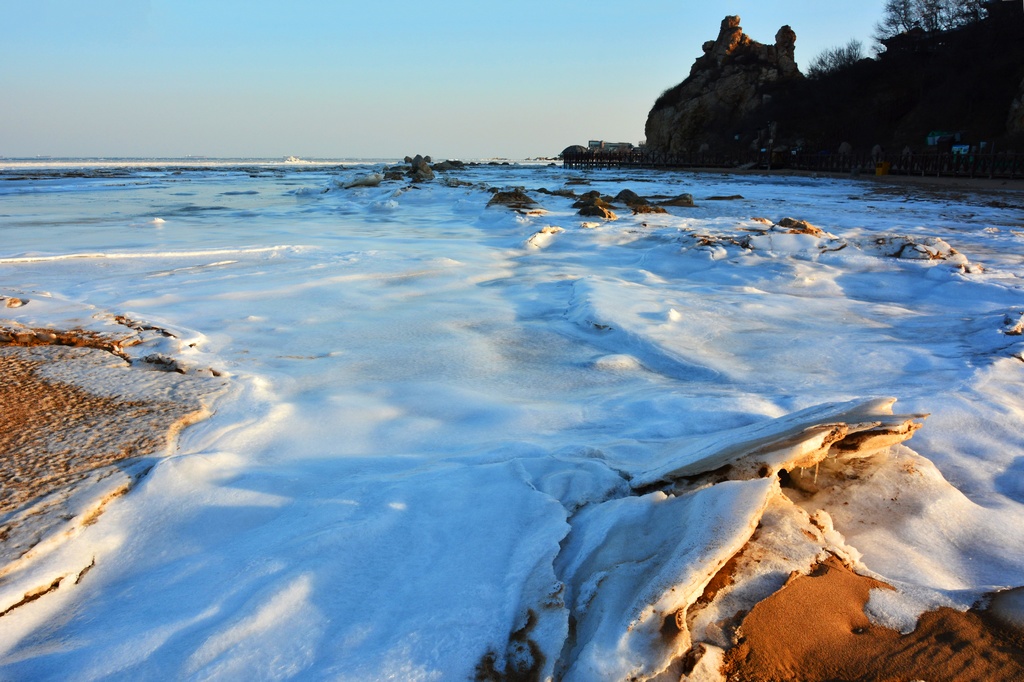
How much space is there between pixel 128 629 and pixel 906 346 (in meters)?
3.53

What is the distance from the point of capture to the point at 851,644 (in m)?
1.25

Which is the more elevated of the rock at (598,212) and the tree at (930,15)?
the tree at (930,15)

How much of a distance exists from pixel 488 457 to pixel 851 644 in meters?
1.12

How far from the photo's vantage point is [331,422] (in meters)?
2.38

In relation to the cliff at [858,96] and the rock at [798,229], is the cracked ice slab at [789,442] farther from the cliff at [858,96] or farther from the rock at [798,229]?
the cliff at [858,96]

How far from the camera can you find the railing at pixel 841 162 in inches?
871

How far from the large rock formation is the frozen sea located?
1937 inches

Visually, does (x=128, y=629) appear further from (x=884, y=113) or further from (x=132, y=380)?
(x=884, y=113)

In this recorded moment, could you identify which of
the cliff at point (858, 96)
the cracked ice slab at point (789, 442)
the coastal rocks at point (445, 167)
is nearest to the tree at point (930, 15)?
the cliff at point (858, 96)

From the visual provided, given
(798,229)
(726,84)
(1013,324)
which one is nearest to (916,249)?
(798,229)

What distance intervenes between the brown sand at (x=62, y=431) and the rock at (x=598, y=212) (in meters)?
7.13

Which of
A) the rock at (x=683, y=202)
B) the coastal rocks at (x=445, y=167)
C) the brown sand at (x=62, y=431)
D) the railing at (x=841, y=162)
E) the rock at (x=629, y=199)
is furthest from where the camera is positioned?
the coastal rocks at (x=445, y=167)

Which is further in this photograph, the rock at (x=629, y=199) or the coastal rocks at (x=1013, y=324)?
the rock at (x=629, y=199)

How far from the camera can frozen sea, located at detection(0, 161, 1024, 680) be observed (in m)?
1.31
